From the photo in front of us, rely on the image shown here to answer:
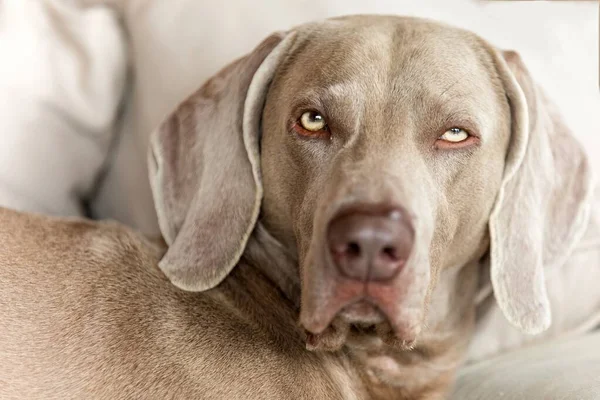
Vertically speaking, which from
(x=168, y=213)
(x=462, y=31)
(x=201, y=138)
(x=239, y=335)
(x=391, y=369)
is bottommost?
(x=391, y=369)

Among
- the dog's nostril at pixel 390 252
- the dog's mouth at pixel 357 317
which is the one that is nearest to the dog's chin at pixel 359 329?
the dog's mouth at pixel 357 317

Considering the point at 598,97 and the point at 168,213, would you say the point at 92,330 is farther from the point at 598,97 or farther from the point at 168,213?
the point at 598,97

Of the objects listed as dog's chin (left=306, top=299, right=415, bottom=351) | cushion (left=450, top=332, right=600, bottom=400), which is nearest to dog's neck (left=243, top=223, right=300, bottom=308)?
dog's chin (left=306, top=299, right=415, bottom=351)

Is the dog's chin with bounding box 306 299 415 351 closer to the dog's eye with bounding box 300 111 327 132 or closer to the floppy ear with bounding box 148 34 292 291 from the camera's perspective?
→ the floppy ear with bounding box 148 34 292 291

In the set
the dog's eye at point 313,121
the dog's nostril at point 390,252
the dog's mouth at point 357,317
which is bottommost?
the dog's mouth at point 357,317

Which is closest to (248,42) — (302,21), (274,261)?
(302,21)

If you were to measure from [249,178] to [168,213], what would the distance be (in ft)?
0.81

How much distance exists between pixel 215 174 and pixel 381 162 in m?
0.49

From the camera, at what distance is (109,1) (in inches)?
104

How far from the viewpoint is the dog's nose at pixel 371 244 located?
4.49ft

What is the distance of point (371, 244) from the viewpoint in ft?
4.46

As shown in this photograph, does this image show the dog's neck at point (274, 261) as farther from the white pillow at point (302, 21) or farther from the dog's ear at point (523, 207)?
the white pillow at point (302, 21)

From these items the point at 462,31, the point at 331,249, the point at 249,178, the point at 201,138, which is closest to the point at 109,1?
the point at 201,138

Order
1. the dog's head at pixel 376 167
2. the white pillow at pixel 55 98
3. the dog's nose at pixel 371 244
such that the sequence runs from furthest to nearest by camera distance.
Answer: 1. the white pillow at pixel 55 98
2. the dog's head at pixel 376 167
3. the dog's nose at pixel 371 244
